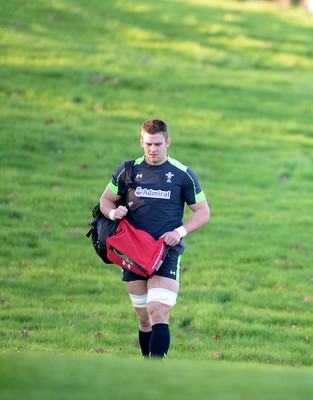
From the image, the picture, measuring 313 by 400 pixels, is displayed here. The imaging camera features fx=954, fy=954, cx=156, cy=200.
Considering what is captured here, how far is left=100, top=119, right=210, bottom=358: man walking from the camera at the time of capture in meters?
9.12

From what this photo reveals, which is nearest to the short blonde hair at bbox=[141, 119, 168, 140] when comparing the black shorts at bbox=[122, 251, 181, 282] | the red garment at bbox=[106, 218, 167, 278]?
the red garment at bbox=[106, 218, 167, 278]

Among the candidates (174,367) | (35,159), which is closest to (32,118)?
(35,159)

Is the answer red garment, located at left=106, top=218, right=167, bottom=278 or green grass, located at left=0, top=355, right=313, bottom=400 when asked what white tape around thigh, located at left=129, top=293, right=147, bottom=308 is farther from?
green grass, located at left=0, top=355, right=313, bottom=400

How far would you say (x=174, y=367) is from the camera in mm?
6402

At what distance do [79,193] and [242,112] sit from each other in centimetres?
860

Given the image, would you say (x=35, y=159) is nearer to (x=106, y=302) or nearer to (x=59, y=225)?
(x=59, y=225)

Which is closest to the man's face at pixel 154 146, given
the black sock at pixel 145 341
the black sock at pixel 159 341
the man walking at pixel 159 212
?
the man walking at pixel 159 212

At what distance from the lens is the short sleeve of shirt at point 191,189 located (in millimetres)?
9281

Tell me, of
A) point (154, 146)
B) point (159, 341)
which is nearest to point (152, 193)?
point (154, 146)

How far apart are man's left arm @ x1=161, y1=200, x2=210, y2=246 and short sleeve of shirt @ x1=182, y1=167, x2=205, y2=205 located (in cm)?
5

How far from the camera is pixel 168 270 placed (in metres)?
9.24

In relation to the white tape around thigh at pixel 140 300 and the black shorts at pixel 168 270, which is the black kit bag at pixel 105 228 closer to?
the black shorts at pixel 168 270

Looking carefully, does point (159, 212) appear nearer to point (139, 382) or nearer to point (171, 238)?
point (171, 238)

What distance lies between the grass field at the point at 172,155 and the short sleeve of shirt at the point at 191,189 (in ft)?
5.15
